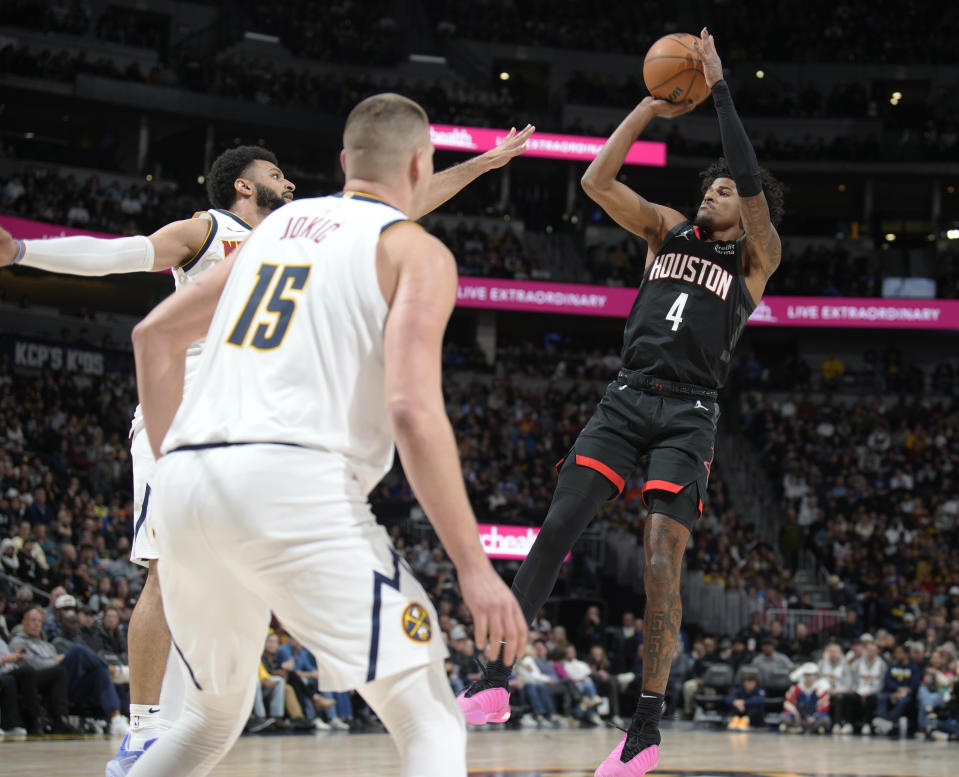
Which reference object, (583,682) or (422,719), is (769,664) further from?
(422,719)

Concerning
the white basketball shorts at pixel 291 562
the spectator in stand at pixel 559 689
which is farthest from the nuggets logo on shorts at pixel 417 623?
the spectator in stand at pixel 559 689

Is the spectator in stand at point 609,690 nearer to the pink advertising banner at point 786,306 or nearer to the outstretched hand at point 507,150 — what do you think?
the outstretched hand at point 507,150

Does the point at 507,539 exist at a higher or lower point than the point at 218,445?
lower

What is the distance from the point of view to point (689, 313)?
5434 millimetres

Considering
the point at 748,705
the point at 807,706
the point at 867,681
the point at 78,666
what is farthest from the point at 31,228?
the point at 867,681

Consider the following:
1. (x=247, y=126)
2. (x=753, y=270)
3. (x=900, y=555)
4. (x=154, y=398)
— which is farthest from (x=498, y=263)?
(x=154, y=398)

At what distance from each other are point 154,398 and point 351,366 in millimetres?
856

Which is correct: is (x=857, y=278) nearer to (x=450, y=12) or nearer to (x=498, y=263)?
(x=498, y=263)

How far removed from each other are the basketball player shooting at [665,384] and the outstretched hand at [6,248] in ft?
8.30

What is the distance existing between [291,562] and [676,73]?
12.4 ft

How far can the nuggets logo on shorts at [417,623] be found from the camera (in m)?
2.79

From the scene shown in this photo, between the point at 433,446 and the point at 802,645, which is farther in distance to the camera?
the point at 802,645

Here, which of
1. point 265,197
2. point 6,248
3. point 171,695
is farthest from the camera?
point 265,197

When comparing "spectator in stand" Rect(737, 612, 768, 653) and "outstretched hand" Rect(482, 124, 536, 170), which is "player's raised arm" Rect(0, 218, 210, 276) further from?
"spectator in stand" Rect(737, 612, 768, 653)
